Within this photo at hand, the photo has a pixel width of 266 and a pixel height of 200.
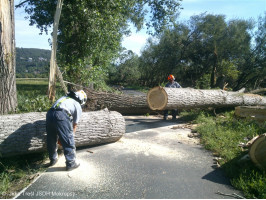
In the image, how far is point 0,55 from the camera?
16.8 ft

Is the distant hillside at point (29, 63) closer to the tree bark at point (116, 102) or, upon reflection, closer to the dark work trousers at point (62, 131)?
the tree bark at point (116, 102)

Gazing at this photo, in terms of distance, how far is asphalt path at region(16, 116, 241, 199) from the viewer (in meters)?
2.93

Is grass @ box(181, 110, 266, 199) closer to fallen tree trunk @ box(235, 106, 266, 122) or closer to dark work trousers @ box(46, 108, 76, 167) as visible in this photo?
fallen tree trunk @ box(235, 106, 266, 122)

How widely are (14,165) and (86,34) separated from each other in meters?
6.46

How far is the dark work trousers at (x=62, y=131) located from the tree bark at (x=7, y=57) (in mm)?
2478

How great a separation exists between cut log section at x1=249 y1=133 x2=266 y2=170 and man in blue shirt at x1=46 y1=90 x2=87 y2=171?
299cm

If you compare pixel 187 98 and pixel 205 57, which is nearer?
pixel 187 98

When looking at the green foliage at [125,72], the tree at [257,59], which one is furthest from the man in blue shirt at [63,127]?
the green foliage at [125,72]

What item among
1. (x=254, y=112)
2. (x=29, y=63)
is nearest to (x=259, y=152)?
(x=254, y=112)

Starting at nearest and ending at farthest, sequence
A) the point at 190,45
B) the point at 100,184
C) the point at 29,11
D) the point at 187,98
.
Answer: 1. the point at 100,184
2. the point at 187,98
3. the point at 29,11
4. the point at 190,45

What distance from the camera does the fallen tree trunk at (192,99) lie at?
22.1ft

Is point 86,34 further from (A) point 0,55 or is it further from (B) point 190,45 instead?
(B) point 190,45

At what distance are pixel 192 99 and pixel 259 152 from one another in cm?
394

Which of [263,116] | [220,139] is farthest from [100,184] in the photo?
[263,116]
